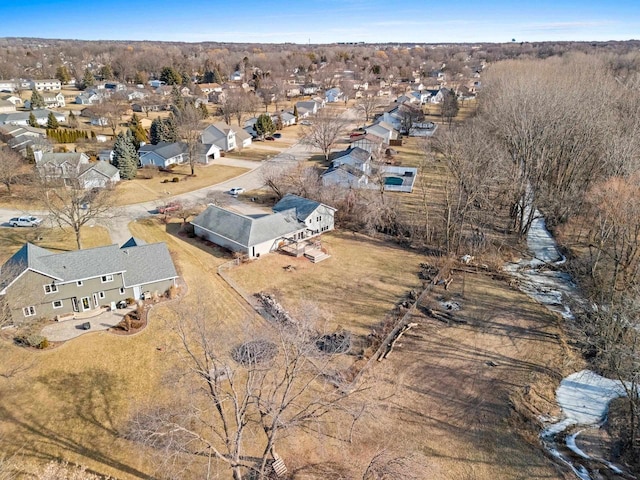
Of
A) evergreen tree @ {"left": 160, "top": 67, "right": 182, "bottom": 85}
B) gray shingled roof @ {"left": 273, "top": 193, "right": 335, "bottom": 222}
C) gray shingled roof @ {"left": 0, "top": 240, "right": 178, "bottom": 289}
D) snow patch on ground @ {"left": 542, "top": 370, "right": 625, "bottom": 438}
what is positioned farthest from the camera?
evergreen tree @ {"left": 160, "top": 67, "right": 182, "bottom": 85}

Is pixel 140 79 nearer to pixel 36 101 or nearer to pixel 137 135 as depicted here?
pixel 36 101

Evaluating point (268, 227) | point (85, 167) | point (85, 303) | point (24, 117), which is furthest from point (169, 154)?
point (85, 303)

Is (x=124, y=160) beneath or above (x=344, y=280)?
above

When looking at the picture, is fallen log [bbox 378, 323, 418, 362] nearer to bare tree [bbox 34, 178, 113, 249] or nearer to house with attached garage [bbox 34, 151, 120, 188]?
bare tree [bbox 34, 178, 113, 249]

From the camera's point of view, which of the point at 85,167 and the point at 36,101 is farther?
the point at 36,101

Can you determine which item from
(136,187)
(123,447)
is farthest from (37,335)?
(136,187)

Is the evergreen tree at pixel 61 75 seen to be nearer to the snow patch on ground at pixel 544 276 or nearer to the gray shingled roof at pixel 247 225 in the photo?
the gray shingled roof at pixel 247 225

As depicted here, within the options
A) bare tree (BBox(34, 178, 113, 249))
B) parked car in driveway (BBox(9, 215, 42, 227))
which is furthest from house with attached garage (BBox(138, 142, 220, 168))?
parked car in driveway (BBox(9, 215, 42, 227))

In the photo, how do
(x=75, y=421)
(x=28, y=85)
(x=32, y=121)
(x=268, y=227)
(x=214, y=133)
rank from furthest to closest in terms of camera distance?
1. (x=28, y=85)
2. (x=32, y=121)
3. (x=214, y=133)
4. (x=268, y=227)
5. (x=75, y=421)
